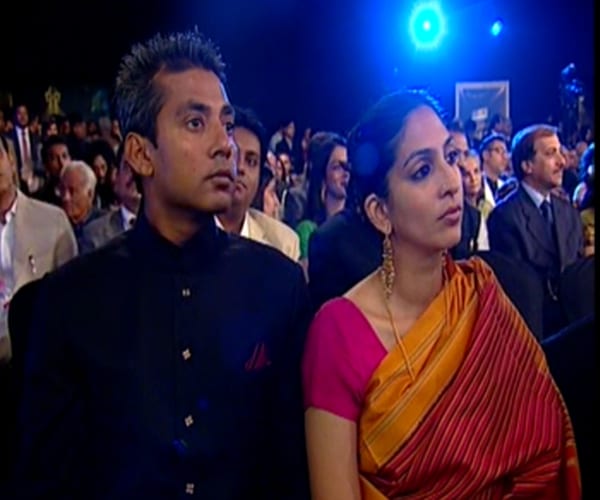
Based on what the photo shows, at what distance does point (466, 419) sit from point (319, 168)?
85.8 inches

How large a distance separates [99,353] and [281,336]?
26 centimetres

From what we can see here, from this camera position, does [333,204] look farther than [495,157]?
No

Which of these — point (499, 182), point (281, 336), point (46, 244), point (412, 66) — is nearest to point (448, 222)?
point (281, 336)

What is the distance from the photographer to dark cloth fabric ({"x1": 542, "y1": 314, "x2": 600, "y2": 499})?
1.58m

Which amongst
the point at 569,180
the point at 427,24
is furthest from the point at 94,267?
the point at 427,24

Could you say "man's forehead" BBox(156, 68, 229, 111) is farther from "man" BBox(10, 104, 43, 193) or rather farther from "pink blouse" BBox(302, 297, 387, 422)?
"man" BBox(10, 104, 43, 193)

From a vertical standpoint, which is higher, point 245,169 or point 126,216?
point 245,169

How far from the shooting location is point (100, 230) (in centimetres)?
333

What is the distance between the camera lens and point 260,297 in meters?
1.41

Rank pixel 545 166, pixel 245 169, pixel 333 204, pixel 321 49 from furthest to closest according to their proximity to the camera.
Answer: pixel 321 49 → pixel 545 166 → pixel 333 204 → pixel 245 169

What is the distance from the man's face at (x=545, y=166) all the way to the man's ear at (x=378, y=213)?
7.88ft

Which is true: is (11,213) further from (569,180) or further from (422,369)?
(569,180)

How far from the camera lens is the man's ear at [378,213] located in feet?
5.07

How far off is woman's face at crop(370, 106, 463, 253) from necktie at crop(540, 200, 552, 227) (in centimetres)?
237
